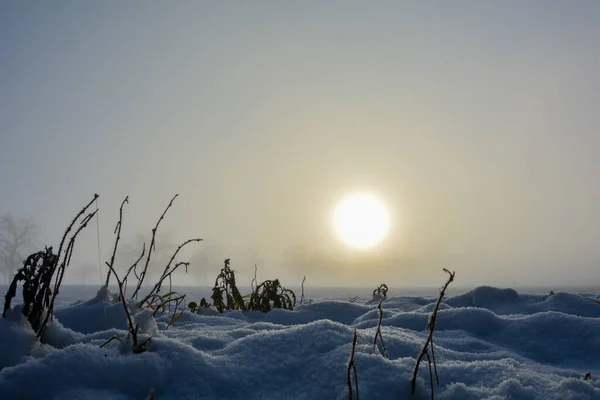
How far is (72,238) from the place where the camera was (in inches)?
73.7

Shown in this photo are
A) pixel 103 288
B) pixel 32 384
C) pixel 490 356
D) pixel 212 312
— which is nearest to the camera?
pixel 32 384

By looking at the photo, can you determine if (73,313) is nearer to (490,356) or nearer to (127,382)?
(127,382)

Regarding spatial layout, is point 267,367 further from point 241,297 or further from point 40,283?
point 241,297

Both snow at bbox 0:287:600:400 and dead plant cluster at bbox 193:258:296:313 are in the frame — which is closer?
snow at bbox 0:287:600:400

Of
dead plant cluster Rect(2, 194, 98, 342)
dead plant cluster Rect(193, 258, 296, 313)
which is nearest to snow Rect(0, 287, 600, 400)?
dead plant cluster Rect(2, 194, 98, 342)

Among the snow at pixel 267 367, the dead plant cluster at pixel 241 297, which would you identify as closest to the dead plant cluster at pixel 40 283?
the snow at pixel 267 367

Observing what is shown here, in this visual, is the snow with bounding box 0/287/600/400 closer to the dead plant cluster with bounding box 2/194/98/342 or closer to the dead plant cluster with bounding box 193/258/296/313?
the dead plant cluster with bounding box 2/194/98/342

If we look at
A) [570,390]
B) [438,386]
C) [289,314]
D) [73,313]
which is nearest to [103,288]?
[73,313]

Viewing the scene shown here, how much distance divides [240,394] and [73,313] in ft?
6.51

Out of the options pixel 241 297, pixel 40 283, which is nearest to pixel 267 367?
pixel 40 283

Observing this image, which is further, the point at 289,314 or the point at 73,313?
the point at 289,314

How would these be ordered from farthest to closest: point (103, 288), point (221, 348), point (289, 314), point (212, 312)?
point (212, 312), point (289, 314), point (103, 288), point (221, 348)

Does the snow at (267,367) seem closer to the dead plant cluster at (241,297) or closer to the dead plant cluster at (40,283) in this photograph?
the dead plant cluster at (40,283)

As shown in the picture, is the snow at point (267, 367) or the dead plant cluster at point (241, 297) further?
the dead plant cluster at point (241, 297)
